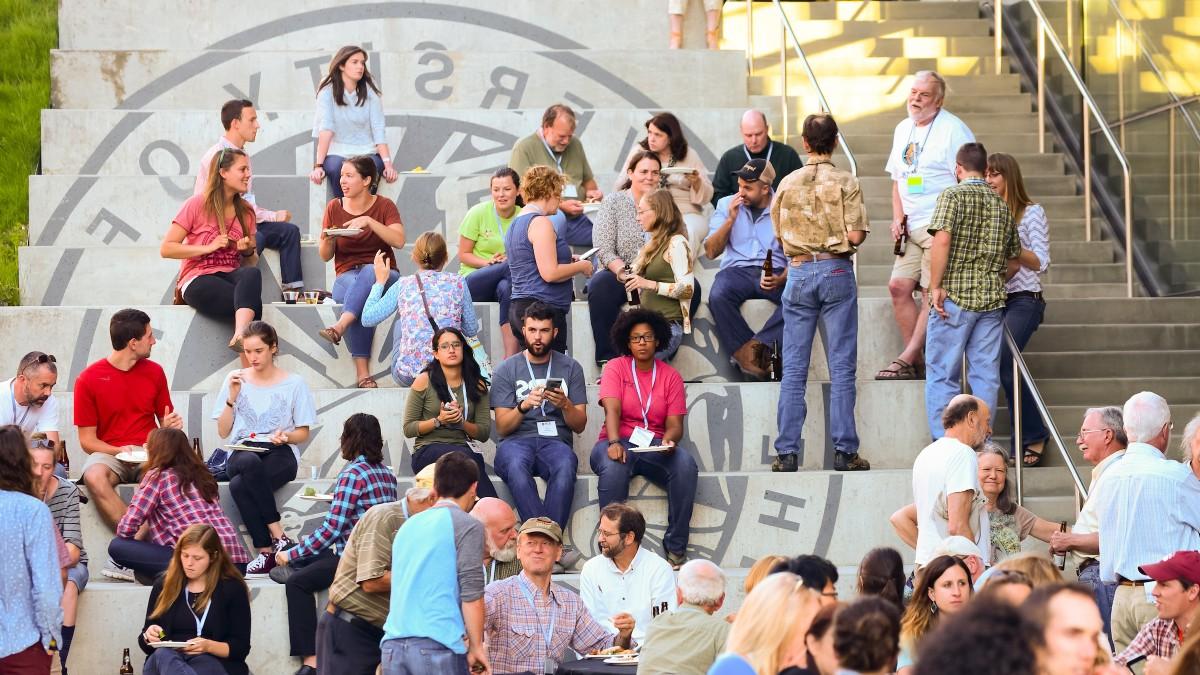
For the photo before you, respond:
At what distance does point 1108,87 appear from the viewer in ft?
45.4

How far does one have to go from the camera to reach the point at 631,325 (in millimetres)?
10227

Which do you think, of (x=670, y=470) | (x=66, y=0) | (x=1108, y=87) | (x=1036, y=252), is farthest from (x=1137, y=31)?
(x=66, y=0)

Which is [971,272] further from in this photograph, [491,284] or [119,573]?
[119,573]

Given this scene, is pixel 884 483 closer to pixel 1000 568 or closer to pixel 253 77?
pixel 1000 568

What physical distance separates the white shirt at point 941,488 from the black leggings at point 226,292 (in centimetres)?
443

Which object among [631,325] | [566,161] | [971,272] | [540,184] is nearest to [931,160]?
[971,272]

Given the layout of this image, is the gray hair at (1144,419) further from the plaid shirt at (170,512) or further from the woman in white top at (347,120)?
the woman in white top at (347,120)

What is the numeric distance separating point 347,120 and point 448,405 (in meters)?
3.74

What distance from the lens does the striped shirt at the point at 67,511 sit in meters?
9.40

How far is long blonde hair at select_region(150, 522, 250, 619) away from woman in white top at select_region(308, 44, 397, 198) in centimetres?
436

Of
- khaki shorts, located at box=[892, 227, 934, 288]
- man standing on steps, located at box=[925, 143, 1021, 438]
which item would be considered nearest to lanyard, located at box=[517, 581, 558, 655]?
man standing on steps, located at box=[925, 143, 1021, 438]

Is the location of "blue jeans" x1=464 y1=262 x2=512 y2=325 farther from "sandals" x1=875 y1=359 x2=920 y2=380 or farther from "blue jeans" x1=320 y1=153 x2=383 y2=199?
"sandals" x1=875 y1=359 x2=920 y2=380

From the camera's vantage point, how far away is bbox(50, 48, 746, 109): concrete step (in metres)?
14.8

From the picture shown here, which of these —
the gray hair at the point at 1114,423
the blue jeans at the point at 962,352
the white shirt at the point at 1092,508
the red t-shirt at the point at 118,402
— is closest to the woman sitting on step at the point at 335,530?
the red t-shirt at the point at 118,402
